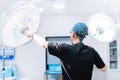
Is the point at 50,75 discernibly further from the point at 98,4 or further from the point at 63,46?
the point at 63,46

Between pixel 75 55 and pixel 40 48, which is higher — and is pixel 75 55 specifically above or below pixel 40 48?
above

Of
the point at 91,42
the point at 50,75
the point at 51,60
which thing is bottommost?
the point at 50,75

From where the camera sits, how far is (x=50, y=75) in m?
5.31

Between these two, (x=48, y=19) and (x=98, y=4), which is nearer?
(x=98, y=4)

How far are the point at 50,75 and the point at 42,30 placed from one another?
107cm

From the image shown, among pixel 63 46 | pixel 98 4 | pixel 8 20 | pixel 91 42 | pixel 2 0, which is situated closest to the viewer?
pixel 63 46

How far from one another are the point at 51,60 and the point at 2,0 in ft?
6.70

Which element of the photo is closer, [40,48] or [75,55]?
[75,55]

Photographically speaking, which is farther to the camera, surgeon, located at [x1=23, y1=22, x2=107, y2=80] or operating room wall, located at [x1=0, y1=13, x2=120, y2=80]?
operating room wall, located at [x1=0, y1=13, x2=120, y2=80]

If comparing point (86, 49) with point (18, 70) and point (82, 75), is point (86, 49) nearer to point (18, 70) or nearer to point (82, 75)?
point (82, 75)

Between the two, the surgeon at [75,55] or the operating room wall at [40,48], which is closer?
the surgeon at [75,55]

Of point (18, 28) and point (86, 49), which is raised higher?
point (18, 28)

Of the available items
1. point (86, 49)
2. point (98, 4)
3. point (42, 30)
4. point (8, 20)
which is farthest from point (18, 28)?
point (42, 30)

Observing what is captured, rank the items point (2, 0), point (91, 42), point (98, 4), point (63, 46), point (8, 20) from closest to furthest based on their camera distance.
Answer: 1. point (63, 46)
2. point (8, 20)
3. point (2, 0)
4. point (98, 4)
5. point (91, 42)
